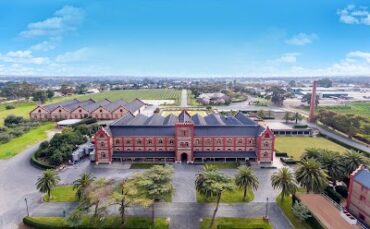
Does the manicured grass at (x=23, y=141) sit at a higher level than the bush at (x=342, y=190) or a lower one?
lower

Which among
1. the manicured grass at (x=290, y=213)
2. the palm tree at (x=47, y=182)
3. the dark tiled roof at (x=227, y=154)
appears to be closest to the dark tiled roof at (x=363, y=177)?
the manicured grass at (x=290, y=213)

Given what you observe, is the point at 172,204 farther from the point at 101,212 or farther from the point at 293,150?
the point at 293,150

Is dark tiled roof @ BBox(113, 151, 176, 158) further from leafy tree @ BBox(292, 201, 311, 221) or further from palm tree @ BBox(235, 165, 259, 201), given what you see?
leafy tree @ BBox(292, 201, 311, 221)

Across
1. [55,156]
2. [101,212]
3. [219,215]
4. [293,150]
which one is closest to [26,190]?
[55,156]

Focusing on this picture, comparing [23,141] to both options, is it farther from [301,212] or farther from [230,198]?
[301,212]

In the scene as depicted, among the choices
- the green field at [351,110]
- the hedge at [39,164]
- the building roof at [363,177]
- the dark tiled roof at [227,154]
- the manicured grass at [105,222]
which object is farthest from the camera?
the green field at [351,110]

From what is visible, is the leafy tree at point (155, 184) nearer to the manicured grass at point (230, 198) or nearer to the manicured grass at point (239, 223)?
the manicured grass at point (239, 223)

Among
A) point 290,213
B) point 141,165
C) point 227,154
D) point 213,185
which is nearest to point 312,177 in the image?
point 290,213
